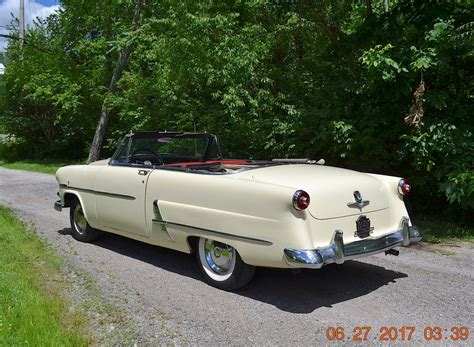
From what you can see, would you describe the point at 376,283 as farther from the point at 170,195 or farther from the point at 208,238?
the point at 170,195

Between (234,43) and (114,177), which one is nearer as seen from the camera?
(114,177)

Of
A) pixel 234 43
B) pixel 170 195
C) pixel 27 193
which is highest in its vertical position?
pixel 234 43

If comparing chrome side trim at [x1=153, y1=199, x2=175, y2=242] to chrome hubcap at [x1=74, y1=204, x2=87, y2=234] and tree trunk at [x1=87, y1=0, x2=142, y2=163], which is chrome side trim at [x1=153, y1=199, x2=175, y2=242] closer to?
chrome hubcap at [x1=74, y1=204, x2=87, y2=234]

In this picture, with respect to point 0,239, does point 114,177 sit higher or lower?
higher

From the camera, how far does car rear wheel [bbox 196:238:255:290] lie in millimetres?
4387

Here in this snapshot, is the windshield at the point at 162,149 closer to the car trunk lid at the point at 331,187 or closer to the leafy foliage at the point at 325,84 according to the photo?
the car trunk lid at the point at 331,187

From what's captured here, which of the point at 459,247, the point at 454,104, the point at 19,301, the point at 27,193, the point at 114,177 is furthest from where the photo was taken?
→ the point at 27,193

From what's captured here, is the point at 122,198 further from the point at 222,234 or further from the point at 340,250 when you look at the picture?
the point at 340,250

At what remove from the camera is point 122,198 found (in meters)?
5.46

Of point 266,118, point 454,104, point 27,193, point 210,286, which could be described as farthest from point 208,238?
point 27,193

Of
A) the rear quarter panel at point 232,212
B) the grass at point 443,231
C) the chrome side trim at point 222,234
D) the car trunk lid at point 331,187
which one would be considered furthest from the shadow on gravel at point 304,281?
the grass at point 443,231

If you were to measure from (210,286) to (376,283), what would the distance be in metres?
1.63

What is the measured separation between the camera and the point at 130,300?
4305mm
